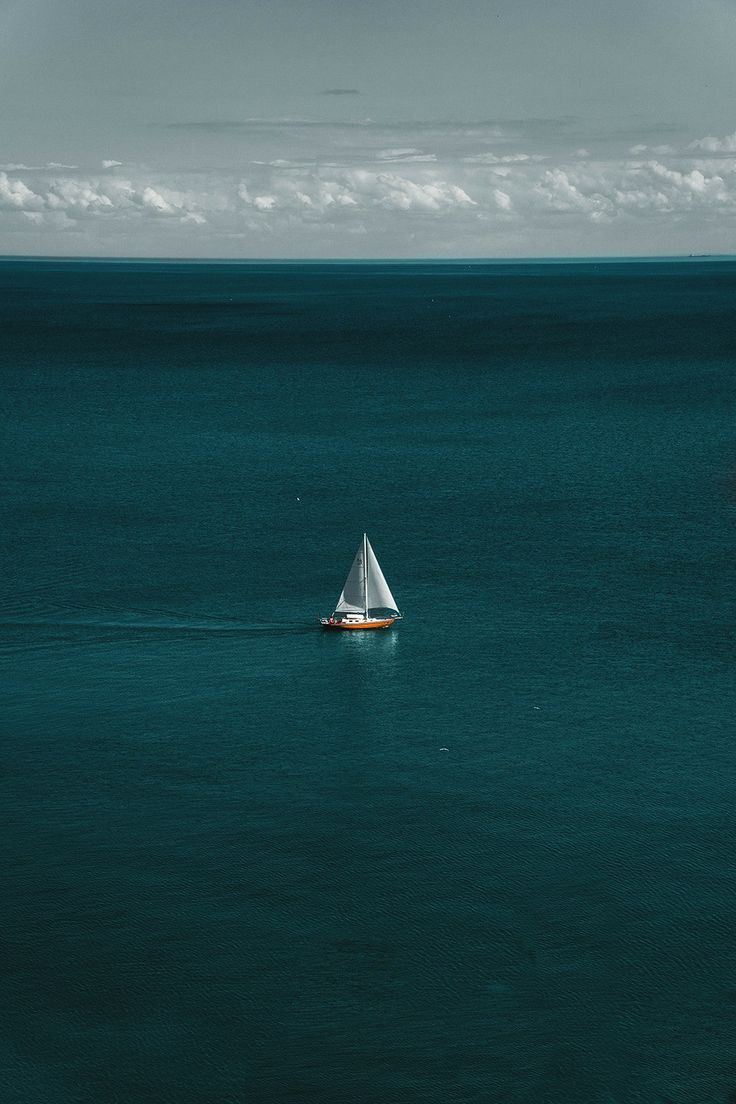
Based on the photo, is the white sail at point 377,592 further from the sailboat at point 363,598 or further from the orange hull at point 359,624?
the orange hull at point 359,624

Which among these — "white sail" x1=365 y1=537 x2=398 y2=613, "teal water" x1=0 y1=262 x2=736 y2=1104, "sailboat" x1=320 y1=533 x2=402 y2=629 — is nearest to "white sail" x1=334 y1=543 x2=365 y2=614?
"sailboat" x1=320 y1=533 x2=402 y2=629

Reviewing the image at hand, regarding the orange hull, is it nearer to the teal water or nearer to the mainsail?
the mainsail

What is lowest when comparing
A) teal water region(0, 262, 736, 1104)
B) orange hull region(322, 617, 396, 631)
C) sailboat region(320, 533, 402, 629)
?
teal water region(0, 262, 736, 1104)

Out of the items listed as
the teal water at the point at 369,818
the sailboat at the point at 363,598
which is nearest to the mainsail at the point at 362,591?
the sailboat at the point at 363,598

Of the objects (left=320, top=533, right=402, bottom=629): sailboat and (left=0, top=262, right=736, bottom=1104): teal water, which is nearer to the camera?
(left=0, top=262, right=736, bottom=1104): teal water

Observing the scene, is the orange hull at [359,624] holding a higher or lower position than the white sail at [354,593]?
lower

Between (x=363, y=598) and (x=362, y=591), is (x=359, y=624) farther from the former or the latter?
(x=362, y=591)

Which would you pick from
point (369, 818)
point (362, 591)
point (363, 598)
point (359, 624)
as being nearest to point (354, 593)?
point (362, 591)
